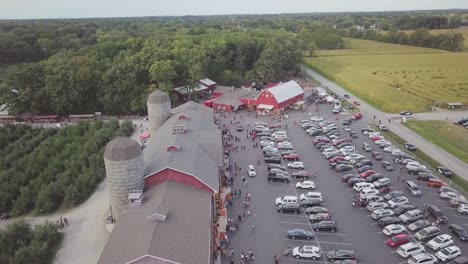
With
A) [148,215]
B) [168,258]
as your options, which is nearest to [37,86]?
[148,215]

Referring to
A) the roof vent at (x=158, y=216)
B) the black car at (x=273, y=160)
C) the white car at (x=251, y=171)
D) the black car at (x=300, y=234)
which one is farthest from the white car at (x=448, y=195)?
the roof vent at (x=158, y=216)

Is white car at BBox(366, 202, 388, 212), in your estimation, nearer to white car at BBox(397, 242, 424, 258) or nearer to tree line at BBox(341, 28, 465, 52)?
white car at BBox(397, 242, 424, 258)

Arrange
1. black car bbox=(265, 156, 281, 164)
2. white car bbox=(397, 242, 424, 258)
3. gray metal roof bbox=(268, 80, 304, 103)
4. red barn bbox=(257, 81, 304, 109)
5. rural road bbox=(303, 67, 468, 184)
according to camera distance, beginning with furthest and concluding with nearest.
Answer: gray metal roof bbox=(268, 80, 304, 103)
red barn bbox=(257, 81, 304, 109)
black car bbox=(265, 156, 281, 164)
rural road bbox=(303, 67, 468, 184)
white car bbox=(397, 242, 424, 258)

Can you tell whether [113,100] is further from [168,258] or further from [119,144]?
[168,258]

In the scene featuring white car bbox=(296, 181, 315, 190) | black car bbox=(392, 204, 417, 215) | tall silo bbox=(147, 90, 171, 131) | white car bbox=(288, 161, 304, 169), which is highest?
tall silo bbox=(147, 90, 171, 131)

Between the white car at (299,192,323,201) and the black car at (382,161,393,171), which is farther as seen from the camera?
the black car at (382,161,393,171)

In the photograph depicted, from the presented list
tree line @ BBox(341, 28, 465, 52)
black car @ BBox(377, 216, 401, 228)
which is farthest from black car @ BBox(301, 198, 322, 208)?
tree line @ BBox(341, 28, 465, 52)

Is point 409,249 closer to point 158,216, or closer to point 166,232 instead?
point 166,232
